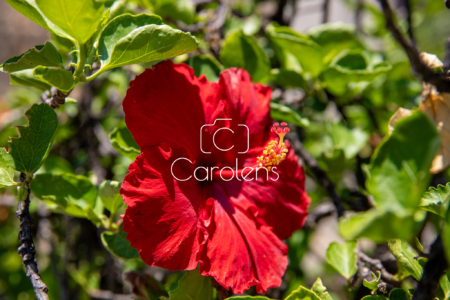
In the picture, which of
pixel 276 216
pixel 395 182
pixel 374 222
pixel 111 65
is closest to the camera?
pixel 374 222

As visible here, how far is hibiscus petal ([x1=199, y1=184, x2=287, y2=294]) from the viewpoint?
789mm

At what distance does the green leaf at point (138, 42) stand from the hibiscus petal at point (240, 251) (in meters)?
0.43

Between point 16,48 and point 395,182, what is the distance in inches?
221

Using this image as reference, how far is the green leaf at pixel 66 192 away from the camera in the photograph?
88 centimetres

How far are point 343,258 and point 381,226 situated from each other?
54cm

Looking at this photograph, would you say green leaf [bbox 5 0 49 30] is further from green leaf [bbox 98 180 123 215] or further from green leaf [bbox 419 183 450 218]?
green leaf [bbox 419 183 450 218]

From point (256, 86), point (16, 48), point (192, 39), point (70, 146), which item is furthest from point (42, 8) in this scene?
point (16, 48)

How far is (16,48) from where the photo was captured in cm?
482

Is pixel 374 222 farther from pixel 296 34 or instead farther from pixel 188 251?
pixel 296 34

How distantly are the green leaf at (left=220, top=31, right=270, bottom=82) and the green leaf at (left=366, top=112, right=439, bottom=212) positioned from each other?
615 mm

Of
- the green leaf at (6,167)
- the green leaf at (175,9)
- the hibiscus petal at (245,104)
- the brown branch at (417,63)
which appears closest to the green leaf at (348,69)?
the brown branch at (417,63)

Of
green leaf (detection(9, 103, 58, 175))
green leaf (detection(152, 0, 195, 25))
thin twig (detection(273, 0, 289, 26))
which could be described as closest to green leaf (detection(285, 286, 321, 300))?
green leaf (detection(9, 103, 58, 175))

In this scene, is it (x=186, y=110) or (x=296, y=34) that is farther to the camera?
(x=296, y=34)

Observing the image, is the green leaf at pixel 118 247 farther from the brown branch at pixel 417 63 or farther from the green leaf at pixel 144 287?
the brown branch at pixel 417 63
